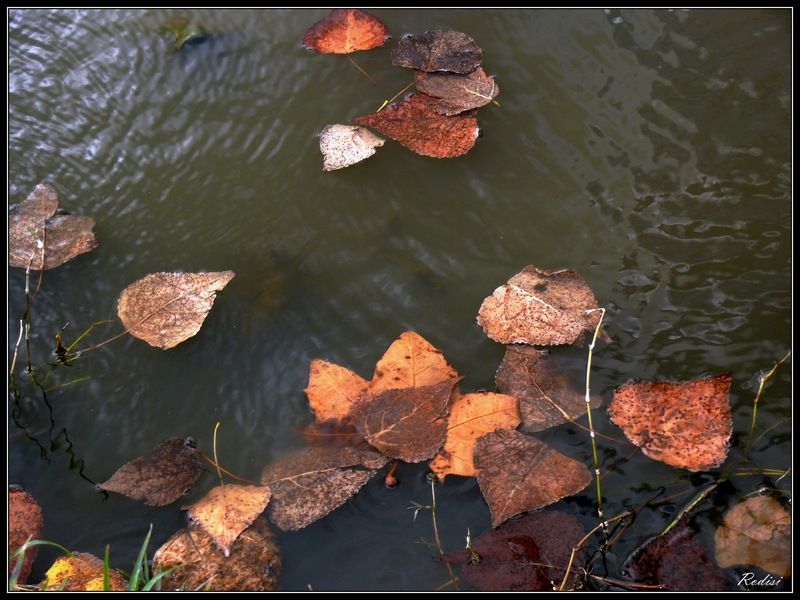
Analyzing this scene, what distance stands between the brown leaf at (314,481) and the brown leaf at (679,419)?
2.30 feet

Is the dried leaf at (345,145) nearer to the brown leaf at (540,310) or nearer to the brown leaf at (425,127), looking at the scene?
the brown leaf at (425,127)

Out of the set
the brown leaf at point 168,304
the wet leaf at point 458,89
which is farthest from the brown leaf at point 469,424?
the wet leaf at point 458,89

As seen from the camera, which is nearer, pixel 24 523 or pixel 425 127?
pixel 24 523

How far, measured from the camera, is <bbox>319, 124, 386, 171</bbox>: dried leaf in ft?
7.48

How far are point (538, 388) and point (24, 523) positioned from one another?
4.89ft

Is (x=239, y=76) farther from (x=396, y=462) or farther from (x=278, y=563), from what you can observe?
(x=278, y=563)

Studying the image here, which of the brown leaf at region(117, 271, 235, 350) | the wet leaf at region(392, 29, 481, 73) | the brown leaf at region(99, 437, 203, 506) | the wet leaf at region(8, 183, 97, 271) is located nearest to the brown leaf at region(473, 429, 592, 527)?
the brown leaf at region(99, 437, 203, 506)

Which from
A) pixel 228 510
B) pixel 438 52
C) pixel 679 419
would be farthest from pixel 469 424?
pixel 438 52

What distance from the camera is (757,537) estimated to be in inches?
66.6

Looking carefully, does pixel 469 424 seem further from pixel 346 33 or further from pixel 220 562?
pixel 346 33

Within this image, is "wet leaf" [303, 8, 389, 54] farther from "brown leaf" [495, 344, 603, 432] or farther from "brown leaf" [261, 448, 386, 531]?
"brown leaf" [261, 448, 386, 531]

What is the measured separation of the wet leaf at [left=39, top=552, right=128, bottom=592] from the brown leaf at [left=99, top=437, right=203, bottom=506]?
0.62ft

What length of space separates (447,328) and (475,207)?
1.46 ft

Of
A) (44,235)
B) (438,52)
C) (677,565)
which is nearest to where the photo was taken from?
(677,565)
